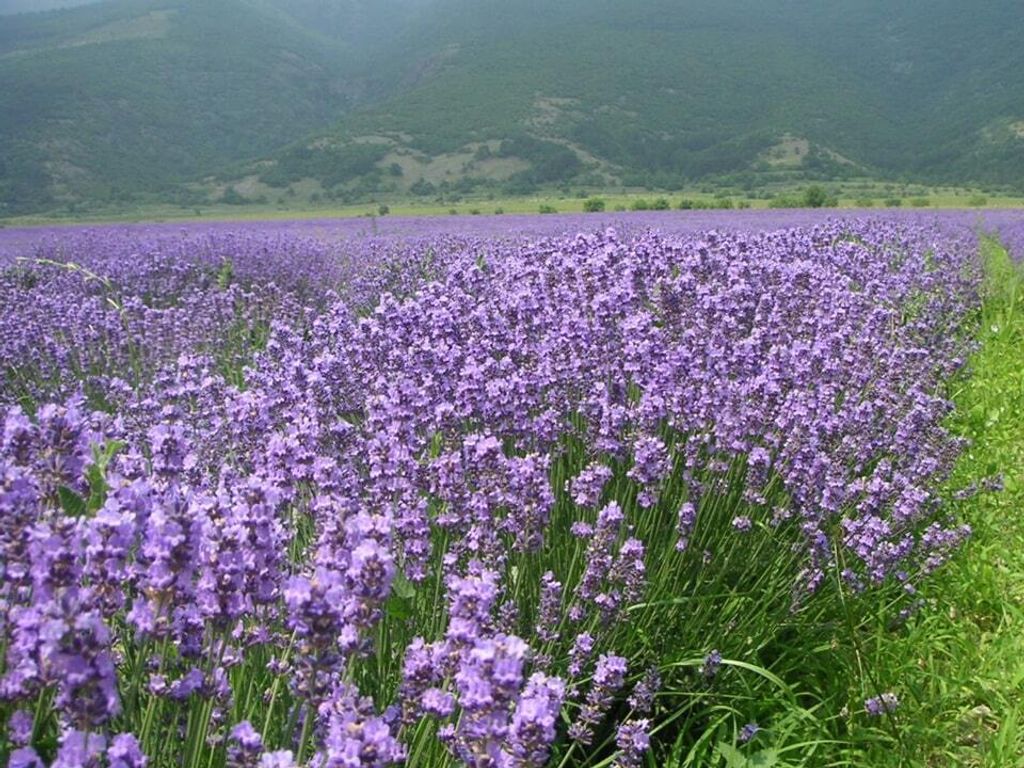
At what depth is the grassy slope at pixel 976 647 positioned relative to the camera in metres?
2.28

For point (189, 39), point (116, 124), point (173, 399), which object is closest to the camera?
point (173, 399)

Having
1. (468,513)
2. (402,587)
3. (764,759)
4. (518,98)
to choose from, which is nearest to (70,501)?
(402,587)

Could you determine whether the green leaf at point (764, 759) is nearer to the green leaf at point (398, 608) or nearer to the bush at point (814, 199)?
the green leaf at point (398, 608)

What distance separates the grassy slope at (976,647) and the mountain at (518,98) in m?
65.2

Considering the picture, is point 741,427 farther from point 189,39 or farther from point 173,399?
point 189,39

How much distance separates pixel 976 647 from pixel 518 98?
98.1m

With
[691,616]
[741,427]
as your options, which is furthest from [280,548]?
[741,427]

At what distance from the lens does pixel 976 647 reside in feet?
8.77

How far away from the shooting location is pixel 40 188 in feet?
208

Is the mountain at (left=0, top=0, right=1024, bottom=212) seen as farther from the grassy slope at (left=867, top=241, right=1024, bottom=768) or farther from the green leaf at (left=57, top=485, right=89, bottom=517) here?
the green leaf at (left=57, top=485, right=89, bottom=517)

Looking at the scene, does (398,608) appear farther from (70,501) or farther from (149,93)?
(149,93)

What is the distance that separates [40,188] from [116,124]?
78.6 ft

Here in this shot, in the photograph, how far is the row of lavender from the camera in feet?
3.53

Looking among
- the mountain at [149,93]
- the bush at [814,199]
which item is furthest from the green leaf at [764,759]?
the mountain at [149,93]
